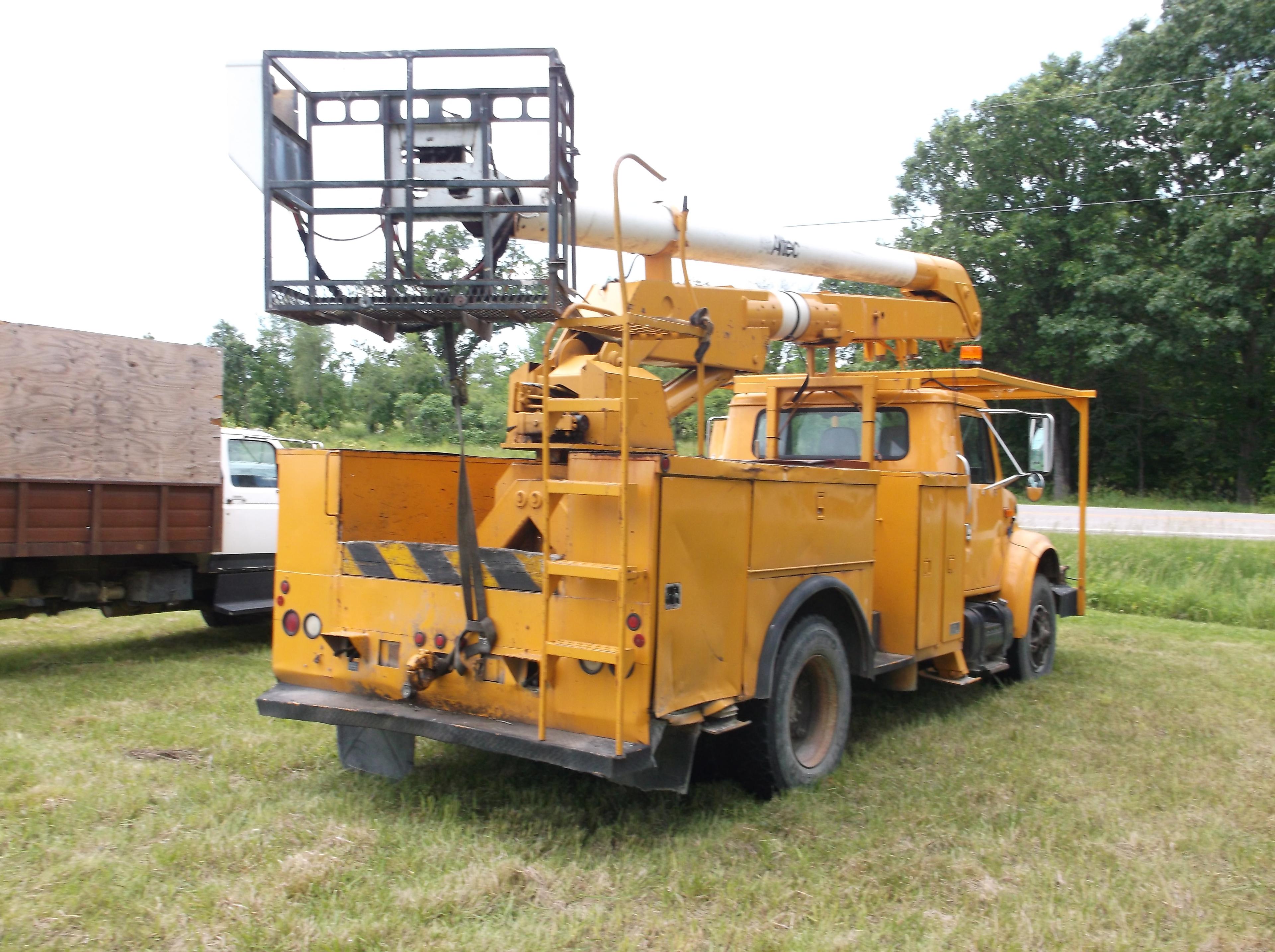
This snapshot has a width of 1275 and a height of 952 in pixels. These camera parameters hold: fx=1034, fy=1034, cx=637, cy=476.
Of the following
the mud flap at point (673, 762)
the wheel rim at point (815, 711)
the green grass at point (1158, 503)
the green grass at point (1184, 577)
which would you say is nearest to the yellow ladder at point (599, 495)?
the mud flap at point (673, 762)

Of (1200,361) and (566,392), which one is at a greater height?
(1200,361)

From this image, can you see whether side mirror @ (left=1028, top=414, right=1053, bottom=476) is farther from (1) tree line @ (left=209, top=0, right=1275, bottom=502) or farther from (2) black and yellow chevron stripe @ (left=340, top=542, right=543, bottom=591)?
(1) tree line @ (left=209, top=0, right=1275, bottom=502)

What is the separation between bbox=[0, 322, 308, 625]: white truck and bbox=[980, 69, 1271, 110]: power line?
25.2 m

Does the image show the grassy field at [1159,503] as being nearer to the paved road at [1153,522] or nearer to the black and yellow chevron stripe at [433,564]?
the paved road at [1153,522]

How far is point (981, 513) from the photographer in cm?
755

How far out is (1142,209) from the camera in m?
28.0

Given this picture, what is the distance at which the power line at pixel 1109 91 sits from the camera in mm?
25688

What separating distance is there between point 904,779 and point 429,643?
2552mm

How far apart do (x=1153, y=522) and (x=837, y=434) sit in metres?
14.8

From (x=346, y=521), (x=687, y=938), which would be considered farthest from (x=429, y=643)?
(x=687, y=938)

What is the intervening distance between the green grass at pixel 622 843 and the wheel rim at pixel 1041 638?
156 cm

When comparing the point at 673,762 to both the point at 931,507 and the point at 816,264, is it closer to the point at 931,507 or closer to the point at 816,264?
the point at 931,507

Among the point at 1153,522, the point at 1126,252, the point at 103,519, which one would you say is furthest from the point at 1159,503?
the point at 103,519

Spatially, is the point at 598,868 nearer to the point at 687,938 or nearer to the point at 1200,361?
the point at 687,938
